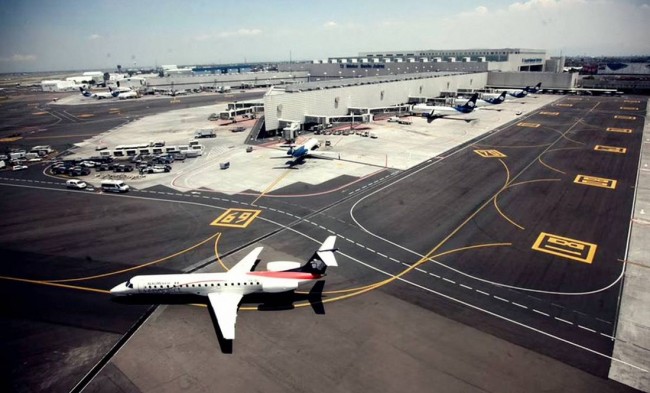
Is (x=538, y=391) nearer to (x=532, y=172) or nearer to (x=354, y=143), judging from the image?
(x=532, y=172)

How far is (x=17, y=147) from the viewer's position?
11200cm

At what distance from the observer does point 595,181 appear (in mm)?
71688

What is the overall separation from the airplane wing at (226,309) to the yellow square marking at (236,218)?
779 inches

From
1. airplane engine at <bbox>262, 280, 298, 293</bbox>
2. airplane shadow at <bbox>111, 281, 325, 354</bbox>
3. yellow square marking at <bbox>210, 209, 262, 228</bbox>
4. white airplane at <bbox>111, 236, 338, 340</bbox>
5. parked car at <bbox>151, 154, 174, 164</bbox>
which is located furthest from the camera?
parked car at <bbox>151, 154, 174, 164</bbox>

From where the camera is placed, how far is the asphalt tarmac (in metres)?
30.3

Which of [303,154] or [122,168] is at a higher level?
[303,154]

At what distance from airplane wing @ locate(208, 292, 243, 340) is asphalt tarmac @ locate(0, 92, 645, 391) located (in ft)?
5.26

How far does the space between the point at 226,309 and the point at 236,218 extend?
25.3 meters

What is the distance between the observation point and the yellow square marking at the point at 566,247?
45281 millimetres

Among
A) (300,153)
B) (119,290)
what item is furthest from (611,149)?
(119,290)

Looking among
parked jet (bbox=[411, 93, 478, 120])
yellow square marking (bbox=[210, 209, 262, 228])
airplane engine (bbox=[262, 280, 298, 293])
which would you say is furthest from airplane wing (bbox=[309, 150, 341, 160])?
parked jet (bbox=[411, 93, 478, 120])

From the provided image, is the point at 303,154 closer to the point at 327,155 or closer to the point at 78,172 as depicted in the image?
the point at 327,155

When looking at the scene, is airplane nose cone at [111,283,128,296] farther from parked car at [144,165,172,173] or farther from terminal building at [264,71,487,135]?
terminal building at [264,71,487,135]

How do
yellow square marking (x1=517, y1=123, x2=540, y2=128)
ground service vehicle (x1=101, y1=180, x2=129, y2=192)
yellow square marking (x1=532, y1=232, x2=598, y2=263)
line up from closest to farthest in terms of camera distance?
yellow square marking (x1=532, y1=232, x2=598, y2=263) < ground service vehicle (x1=101, y1=180, x2=129, y2=192) < yellow square marking (x1=517, y1=123, x2=540, y2=128)
